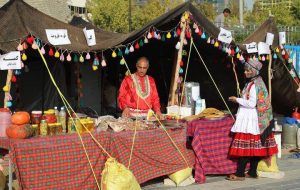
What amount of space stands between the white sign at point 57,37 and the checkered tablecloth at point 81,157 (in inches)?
55.2

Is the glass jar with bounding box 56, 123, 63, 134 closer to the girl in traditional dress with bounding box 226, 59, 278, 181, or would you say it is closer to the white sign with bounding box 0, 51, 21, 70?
the white sign with bounding box 0, 51, 21, 70

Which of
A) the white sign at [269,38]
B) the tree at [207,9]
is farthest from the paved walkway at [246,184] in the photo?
the tree at [207,9]

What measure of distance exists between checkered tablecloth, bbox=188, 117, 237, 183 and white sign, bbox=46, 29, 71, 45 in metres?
1.92

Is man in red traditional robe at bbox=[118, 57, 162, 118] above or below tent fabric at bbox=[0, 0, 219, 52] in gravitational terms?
below

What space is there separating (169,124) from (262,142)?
1203mm

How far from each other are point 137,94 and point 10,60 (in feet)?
5.75

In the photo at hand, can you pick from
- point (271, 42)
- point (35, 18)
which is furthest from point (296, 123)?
point (35, 18)

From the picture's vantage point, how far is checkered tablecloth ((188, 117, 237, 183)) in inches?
244

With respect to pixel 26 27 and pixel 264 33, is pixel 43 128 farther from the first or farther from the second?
pixel 264 33

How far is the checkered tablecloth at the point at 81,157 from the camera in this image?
16.0 feet

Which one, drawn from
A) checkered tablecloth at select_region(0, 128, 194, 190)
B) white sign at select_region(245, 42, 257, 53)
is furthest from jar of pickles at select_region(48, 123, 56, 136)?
white sign at select_region(245, 42, 257, 53)

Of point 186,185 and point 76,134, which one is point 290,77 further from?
point 76,134

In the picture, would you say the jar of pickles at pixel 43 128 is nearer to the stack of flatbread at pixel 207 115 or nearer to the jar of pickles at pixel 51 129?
the jar of pickles at pixel 51 129

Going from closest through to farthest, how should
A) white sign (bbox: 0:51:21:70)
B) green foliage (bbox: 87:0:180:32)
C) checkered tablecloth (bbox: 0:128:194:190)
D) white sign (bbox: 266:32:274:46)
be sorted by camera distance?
checkered tablecloth (bbox: 0:128:194:190) → white sign (bbox: 0:51:21:70) → white sign (bbox: 266:32:274:46) → green foliage (bbox: 87:0:180:32)
